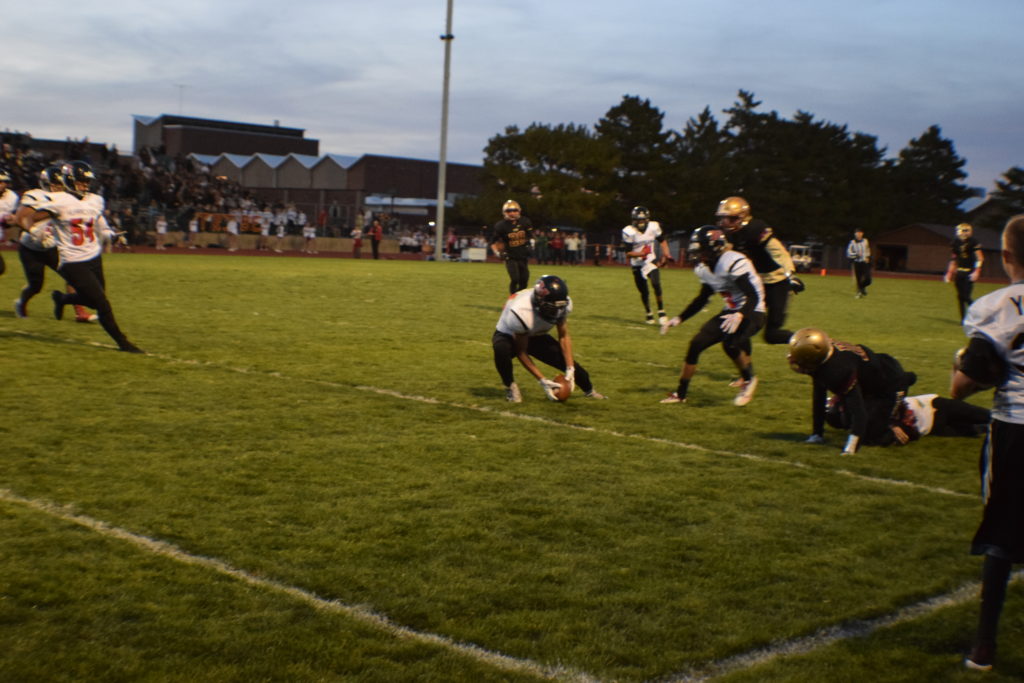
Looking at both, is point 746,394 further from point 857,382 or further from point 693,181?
point 693,181

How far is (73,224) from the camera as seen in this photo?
12453 mm

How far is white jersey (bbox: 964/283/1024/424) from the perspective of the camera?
13.2ft

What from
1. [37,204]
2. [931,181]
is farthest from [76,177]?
[931,181]

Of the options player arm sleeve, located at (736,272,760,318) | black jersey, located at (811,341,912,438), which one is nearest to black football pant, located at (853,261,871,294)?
player arm sleeve, located at (736,272,760,318)

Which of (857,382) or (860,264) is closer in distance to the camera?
(857,382)

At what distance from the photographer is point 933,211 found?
288 ft

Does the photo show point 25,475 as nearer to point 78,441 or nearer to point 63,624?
point 78,441

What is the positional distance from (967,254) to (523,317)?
13.4 m

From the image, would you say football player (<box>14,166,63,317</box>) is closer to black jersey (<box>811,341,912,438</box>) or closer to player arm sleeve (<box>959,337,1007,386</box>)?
black jersey (<box>811,341,912,438</box>)

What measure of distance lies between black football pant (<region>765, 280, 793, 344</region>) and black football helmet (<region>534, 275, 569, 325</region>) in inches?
129

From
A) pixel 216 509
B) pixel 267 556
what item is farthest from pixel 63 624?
pixel 216 509

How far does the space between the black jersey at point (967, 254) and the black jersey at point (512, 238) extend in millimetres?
8347

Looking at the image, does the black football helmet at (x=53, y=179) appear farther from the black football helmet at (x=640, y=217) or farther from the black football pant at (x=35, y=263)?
the black football helmet at (x=640, y=217)

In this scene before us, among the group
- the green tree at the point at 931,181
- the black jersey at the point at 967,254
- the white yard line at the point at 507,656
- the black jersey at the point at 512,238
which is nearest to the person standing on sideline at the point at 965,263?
the black jersey at the point at 967,254
